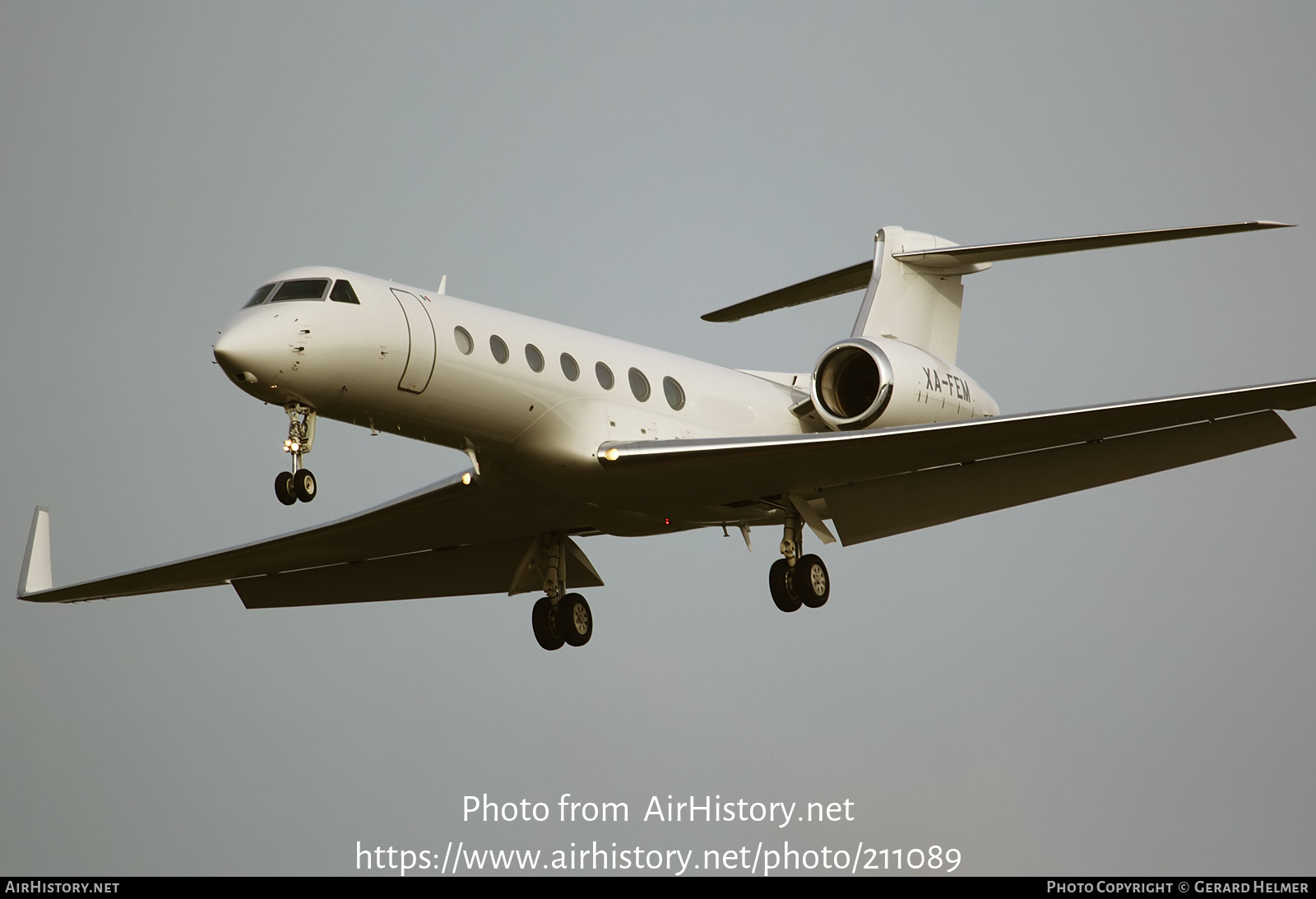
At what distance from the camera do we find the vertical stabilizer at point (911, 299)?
18938 mm

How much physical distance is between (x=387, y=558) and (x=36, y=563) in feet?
16.4

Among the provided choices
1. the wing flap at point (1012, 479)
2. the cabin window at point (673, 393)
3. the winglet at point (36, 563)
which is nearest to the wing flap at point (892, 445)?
the wing flap at point (1012, 479)

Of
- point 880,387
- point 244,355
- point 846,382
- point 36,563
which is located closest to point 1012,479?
point 880,387

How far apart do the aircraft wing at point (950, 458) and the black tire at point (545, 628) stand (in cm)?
246

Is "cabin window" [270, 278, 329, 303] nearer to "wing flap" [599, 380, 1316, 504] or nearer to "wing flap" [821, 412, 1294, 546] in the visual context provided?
"wing flap" [599, 380, 1316, 504]

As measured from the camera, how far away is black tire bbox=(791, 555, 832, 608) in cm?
1772

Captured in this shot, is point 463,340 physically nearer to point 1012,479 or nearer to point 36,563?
point 1012,479

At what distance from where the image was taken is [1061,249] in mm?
17797

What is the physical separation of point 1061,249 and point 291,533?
9.92 m

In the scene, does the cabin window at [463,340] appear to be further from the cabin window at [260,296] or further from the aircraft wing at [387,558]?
the aircraft wing at [387,558]

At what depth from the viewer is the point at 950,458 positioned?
16.3m

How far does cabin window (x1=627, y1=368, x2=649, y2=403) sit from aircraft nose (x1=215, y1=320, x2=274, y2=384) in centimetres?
413

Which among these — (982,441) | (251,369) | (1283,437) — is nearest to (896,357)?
(982,441)

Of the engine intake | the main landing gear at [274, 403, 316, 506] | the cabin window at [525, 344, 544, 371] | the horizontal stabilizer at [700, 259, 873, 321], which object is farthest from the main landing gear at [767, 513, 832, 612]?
the main landing gear at [274, 403, 316, 506]
